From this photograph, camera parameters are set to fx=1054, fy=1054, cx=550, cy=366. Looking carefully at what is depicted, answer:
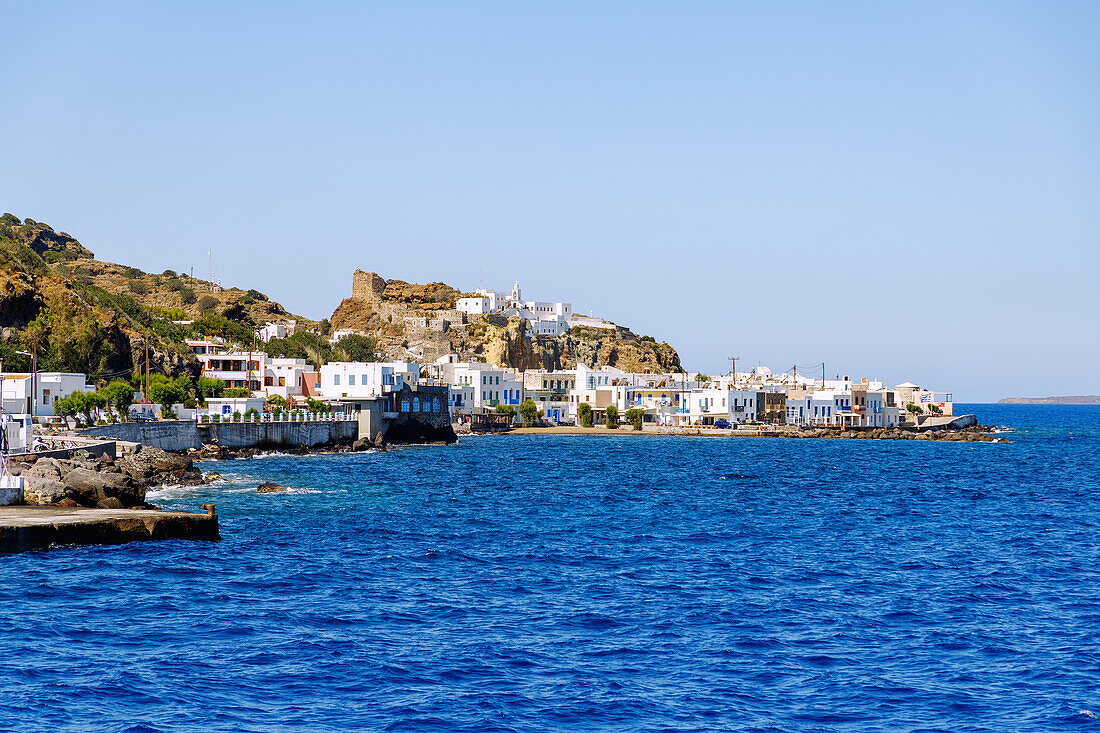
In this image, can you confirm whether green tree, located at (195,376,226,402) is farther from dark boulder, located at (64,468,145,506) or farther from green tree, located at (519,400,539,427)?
dark boulder, located at (64,468,145,506)

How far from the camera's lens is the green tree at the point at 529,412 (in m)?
156

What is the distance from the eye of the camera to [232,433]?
8750 centimetres

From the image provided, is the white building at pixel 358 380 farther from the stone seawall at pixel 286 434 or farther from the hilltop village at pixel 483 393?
the stone seawall at pixel 286 434

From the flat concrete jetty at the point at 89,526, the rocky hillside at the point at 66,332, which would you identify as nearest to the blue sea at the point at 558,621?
the flat concrete jetty at the point at 89,526

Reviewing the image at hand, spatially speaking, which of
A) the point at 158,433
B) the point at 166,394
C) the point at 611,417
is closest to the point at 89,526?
the point at 158,433

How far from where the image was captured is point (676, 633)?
85.3 ft

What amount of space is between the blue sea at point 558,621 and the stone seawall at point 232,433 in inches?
853

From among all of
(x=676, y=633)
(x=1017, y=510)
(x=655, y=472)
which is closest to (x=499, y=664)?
(x=676, y=633)

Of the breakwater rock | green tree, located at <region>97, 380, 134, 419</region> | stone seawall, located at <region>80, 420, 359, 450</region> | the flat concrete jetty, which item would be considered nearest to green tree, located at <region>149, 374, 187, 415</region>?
stone seawall, located at <region>80, 420, 359, 450</region>

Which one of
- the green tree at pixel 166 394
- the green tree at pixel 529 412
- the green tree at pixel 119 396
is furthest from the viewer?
the green tree at pixel 529 412

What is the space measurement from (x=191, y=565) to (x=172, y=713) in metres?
14.8

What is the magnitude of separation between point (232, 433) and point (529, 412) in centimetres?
7213

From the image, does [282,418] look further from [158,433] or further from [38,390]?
[38,390]

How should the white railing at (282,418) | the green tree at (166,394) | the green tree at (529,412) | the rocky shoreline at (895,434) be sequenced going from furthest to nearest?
the green tree at (529,412)
the rocky shoreline at (895,434)
the green tree at (166,394)
the white railing at (282,418)
